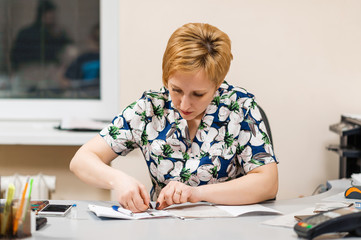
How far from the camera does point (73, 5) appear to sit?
2.54 meters

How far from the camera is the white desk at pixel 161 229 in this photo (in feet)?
3.47

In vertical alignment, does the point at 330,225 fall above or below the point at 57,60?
below

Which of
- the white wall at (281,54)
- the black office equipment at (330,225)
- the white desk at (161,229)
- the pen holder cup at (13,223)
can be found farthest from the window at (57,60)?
the black office equipment at (330,225)

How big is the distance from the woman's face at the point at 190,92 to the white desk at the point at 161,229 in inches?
15.0

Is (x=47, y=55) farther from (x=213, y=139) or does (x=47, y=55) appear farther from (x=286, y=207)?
(x=286, y=207)

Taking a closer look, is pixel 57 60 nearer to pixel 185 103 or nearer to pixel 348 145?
pixel 185 103

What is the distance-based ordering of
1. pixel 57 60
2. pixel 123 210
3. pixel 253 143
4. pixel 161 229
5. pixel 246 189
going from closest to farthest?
pixel 161 229, pixel 123 210, pixel 246 189, pixel 253 143, pixel 57 60

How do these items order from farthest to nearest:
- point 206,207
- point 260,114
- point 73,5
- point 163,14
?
point 73,5
point 163,14
point 260,114
point 206,207

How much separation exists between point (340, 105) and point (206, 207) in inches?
47.3

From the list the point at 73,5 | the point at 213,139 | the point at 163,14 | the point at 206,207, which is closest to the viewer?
→ the point at 206,207

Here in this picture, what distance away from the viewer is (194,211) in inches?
49.9

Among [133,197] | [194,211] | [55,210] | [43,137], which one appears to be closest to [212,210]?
[194,211]

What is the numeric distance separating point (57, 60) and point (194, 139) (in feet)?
4.40

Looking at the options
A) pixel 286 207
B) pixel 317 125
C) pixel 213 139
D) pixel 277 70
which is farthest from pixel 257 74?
pixel 286 207
